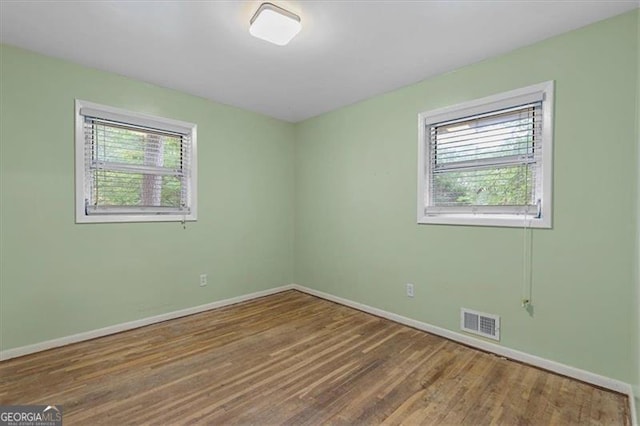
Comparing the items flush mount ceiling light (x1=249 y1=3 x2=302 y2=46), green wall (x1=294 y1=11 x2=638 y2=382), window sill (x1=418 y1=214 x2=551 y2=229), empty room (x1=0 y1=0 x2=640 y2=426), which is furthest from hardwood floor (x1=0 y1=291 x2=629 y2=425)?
flush mount ceiling light (x1=249 y1=3 x2=302 y2=46)

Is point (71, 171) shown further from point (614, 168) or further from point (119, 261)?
point (614, 168)

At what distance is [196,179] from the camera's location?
11.3 ft

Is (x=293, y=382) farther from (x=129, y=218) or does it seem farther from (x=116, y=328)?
(x=129, y=218)

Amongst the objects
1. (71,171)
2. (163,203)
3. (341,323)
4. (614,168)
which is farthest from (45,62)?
(614,168)

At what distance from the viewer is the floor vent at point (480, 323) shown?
8.23ft

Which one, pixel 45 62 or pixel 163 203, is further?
pixel 163 203

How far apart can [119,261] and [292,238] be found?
2.22 m

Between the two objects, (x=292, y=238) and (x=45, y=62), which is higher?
(x=45, y=62)

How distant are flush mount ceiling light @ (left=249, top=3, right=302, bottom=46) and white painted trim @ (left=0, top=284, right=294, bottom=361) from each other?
2913mm

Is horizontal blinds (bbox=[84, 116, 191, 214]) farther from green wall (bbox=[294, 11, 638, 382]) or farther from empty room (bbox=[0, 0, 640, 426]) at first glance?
green wall (bbox=[294, 11, 638, 382])

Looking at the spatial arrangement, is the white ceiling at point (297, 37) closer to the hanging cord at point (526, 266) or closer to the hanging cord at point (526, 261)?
the hanging cord at point (526, 261)

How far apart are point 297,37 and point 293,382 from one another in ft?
8.32

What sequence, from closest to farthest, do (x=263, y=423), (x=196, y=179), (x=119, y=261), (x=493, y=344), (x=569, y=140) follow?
(x=263, y=423) → (x=569, y=140) → (x=493, y=344) → (x=119, y=261) → (x=196, y=179)

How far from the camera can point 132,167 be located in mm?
3055
